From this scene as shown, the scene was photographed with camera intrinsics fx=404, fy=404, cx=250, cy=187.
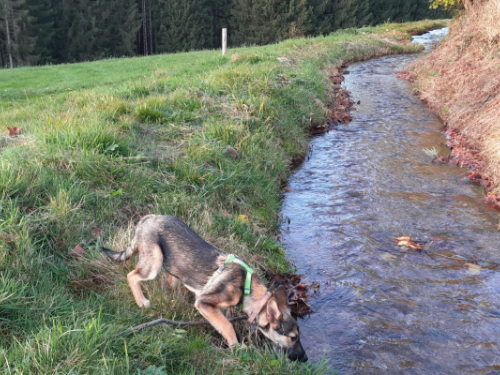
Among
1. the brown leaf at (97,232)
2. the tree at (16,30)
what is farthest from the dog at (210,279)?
the tree at (16,30)

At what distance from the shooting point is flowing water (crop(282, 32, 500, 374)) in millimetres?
4406

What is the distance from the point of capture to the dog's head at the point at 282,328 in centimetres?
386

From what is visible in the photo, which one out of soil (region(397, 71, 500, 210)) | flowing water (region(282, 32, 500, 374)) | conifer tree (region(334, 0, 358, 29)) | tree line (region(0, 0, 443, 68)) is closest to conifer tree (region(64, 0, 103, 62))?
tree line (region(0, 0, 443, 68))

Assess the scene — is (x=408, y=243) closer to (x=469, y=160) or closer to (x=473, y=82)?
(x=469, y=160)

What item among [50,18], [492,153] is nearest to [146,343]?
[492,153]

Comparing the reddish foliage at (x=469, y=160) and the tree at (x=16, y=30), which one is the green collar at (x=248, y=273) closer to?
the reddish foliage at (x=469, y=160)

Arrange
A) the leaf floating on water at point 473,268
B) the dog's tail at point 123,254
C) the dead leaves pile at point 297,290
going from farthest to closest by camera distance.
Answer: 1. the leaf floating on water at point 473,268
2. the dead leaves pile at point 297,290
3. the dog's tail at point 123,254

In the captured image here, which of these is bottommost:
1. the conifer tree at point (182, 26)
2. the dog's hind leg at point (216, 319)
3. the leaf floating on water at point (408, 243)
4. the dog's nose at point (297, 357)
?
the leaf floating on water at point (408, 243)

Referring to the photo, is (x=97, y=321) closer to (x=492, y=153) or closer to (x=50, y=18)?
(x=492, y=153)

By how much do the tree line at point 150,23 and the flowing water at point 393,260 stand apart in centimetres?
3717

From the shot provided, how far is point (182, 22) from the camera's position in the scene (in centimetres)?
4894

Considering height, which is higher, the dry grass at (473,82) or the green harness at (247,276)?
the dry grass at (473,82)

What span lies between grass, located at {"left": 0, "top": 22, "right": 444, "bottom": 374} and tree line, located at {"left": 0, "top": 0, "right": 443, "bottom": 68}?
34059 millimetres

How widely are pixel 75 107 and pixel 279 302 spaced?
260 inches
